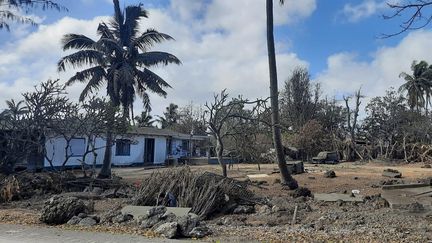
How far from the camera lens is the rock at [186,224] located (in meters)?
8.48

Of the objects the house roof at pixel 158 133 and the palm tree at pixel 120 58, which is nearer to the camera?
the palm tree at pixel 120 58

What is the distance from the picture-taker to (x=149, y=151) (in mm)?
41094

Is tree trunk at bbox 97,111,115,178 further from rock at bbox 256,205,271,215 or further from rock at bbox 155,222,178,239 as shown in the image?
rock at bbox 155,222,178,239

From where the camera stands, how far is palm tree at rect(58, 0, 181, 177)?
26828 mm

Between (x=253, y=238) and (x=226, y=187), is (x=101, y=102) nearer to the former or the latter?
(x=226, y=187)

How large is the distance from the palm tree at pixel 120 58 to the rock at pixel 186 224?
57.1 ft

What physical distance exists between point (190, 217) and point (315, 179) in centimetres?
1377

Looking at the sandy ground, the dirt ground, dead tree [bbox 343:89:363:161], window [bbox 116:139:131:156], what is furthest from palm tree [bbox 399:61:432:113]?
the sandy ground

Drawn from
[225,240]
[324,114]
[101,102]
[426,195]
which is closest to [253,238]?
[225,240]

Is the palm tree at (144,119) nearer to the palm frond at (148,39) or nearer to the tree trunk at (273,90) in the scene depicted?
Answer: the palm frond at (148,39)

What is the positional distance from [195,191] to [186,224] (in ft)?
11.4

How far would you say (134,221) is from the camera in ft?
33.5

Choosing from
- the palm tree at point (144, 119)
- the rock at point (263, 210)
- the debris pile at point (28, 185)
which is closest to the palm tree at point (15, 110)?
the debris pile at point (28, 185)

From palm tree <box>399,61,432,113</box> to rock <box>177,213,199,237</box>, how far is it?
52874 millimetres
